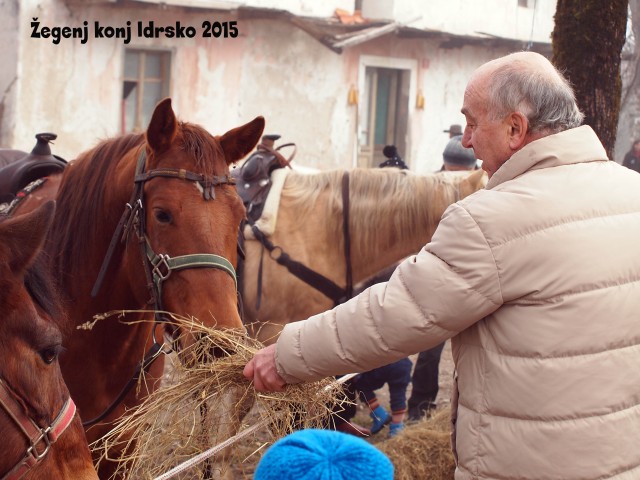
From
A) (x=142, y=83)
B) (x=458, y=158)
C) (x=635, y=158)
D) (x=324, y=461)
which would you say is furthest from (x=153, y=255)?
(x=635, y=158)

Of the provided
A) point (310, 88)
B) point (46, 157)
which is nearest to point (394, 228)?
point (46, 157)

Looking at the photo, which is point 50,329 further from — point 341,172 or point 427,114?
point 427,114

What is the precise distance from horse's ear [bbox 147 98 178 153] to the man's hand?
46.0 inches

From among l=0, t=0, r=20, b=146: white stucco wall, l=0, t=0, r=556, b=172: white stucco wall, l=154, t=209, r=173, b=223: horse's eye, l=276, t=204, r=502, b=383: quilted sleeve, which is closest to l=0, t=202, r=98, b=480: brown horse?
l=276, t=204, r=502, b=383: quilted sleeve

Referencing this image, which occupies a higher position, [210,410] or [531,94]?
[531,94]

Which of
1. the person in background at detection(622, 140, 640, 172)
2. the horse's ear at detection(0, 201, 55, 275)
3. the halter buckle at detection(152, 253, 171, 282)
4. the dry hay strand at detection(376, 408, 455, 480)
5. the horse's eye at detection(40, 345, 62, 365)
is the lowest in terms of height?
the dry hay strand at detection(376, 408, 455, 480)

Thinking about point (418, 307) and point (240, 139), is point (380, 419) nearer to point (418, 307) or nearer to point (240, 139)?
point (240, 139)

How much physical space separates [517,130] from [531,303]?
0.46 m

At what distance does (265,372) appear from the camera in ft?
8.06

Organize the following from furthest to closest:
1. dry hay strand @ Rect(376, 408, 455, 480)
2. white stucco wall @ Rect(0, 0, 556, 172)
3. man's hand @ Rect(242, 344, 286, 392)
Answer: white stucco wall @ Rect(0, 0, 556, 172)
dry hay strand @ Rect(376, 408, 455, 480)
man's hand @ Rect(242, 344, 286, 392)

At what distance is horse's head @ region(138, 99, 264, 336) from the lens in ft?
10.3

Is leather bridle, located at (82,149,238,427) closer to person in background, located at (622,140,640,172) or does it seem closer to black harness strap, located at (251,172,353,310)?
black harness strap, located at (251,172,353,310)

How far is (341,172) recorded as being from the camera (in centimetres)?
489

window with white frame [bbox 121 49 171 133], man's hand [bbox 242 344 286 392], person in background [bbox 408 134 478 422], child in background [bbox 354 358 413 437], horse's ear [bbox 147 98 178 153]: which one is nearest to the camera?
man's hand [bbox 242 344 286 392]
